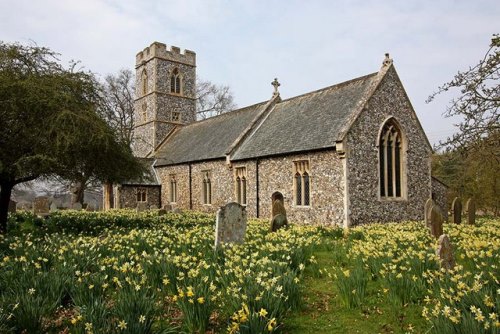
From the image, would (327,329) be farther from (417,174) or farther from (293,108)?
(293,108)

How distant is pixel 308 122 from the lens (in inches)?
758

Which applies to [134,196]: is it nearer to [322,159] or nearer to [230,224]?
[322,159]

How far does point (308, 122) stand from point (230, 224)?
35.5ft

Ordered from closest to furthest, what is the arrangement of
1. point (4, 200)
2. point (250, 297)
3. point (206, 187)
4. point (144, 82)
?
1. point (250, 297)
2. point (4, 200)
3. point (206, 187)
4. point (144, 82)

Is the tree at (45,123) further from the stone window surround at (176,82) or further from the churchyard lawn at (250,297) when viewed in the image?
the stone window surround at (176,82)

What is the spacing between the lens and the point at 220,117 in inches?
1137

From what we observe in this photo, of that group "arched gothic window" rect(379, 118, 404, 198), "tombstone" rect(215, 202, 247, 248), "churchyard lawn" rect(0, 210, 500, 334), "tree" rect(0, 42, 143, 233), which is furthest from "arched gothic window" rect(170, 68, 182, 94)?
"churchyard lawn" rect(0, 210, 500, 334)

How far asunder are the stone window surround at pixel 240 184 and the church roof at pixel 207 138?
133cm

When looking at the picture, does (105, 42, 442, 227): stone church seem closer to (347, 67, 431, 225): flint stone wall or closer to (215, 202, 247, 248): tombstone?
(347, 67, 431, 225): flint stone wall

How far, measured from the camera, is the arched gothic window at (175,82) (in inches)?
1342

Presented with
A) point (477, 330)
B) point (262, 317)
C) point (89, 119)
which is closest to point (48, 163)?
point (89, 119)

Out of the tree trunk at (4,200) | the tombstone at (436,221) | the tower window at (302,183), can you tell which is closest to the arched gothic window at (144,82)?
the tower window at (302,183)

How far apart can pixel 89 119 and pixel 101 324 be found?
8.46 metres

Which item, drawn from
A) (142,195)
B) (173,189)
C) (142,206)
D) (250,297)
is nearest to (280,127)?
(173,189)
